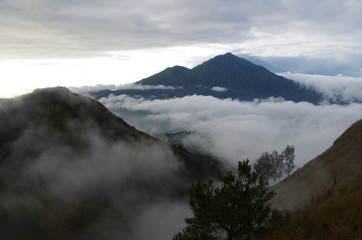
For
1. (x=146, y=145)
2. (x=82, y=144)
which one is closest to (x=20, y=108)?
(x=82, y=144)

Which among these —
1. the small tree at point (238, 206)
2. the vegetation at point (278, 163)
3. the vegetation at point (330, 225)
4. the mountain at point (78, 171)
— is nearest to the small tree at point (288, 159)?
the vegetation at point (278, 163)

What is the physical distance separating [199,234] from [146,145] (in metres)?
142

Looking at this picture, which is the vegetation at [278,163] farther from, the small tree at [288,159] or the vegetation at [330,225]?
the vegetation at [330,225]

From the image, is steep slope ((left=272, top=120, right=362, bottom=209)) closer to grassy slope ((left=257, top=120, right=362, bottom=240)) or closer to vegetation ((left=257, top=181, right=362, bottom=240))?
grassy slope ((left=257, top=120, right=362, bottom=240))

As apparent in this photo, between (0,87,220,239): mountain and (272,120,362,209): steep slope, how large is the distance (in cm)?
4965

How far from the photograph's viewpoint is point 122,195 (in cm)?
11069

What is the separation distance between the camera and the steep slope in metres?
48.9

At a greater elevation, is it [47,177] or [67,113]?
[67,113]

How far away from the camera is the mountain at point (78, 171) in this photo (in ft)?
260

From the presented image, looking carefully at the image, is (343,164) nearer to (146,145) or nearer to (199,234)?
(199,234)

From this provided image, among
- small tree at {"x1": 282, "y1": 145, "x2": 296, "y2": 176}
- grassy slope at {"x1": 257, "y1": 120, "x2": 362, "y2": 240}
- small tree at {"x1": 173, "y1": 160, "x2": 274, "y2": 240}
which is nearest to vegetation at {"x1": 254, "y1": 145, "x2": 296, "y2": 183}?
small tree at {"x1": 282, "y1": 145, "x2": 296, "y2": 176}

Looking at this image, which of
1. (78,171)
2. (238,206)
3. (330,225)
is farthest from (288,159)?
(330,225)

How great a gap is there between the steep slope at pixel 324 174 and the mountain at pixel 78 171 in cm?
4965

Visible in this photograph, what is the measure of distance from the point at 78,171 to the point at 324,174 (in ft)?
330
